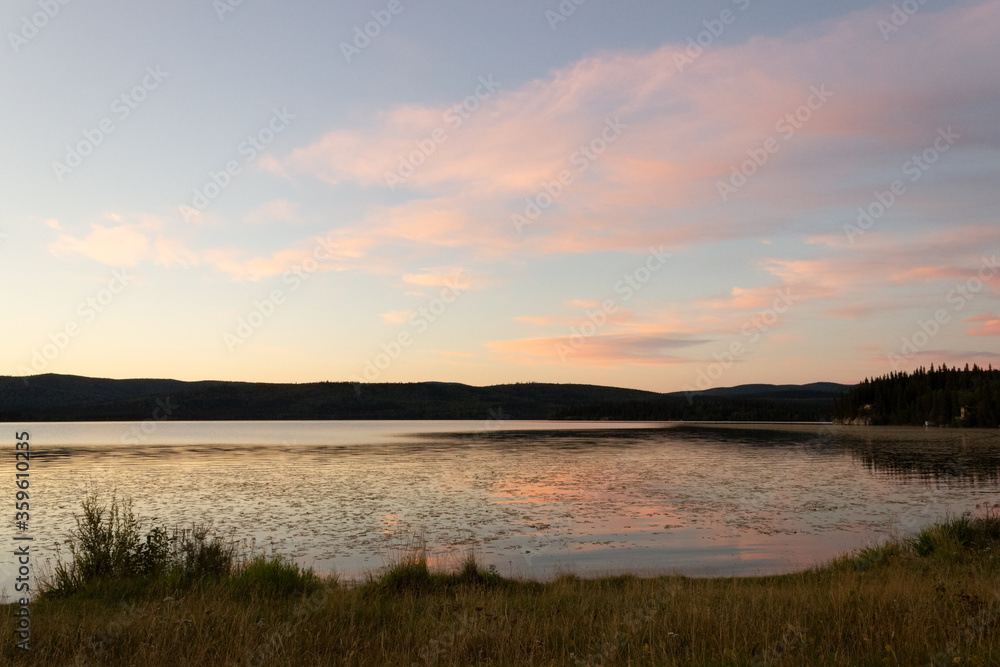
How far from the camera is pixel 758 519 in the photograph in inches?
1093

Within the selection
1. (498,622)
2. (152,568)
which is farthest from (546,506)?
(498,622)

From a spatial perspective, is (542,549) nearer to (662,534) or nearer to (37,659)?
(662,534)

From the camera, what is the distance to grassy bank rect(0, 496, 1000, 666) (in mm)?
8688

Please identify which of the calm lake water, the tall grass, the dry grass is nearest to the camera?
the dry grass

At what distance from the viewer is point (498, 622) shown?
10562 mm

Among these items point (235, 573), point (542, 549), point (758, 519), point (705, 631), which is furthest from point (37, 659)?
point (758, 519)

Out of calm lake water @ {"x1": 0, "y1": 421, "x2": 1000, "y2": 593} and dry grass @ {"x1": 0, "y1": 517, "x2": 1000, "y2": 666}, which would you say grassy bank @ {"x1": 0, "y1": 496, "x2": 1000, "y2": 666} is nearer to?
dry grass @ {"x1": 0, "y1": 517, "x2": 1000, "y2": 666}

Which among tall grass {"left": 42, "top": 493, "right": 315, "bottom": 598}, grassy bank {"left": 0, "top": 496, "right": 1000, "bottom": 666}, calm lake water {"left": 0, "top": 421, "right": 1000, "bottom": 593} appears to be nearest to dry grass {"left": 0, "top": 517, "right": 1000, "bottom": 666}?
grassy bank {"left": 0, "top": 496, "right": 1000, "bottom": 666}

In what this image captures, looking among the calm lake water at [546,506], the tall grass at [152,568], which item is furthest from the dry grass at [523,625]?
the calm lake water at [546,506]

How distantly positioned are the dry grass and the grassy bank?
0.04 metres

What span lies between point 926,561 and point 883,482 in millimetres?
27303

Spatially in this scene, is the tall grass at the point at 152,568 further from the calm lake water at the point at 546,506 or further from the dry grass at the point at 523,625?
the calm lake water at the point at 546,506

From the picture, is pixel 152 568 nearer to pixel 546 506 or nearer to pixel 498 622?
pixel 498 622

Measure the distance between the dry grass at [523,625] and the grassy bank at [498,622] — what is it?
39mm
